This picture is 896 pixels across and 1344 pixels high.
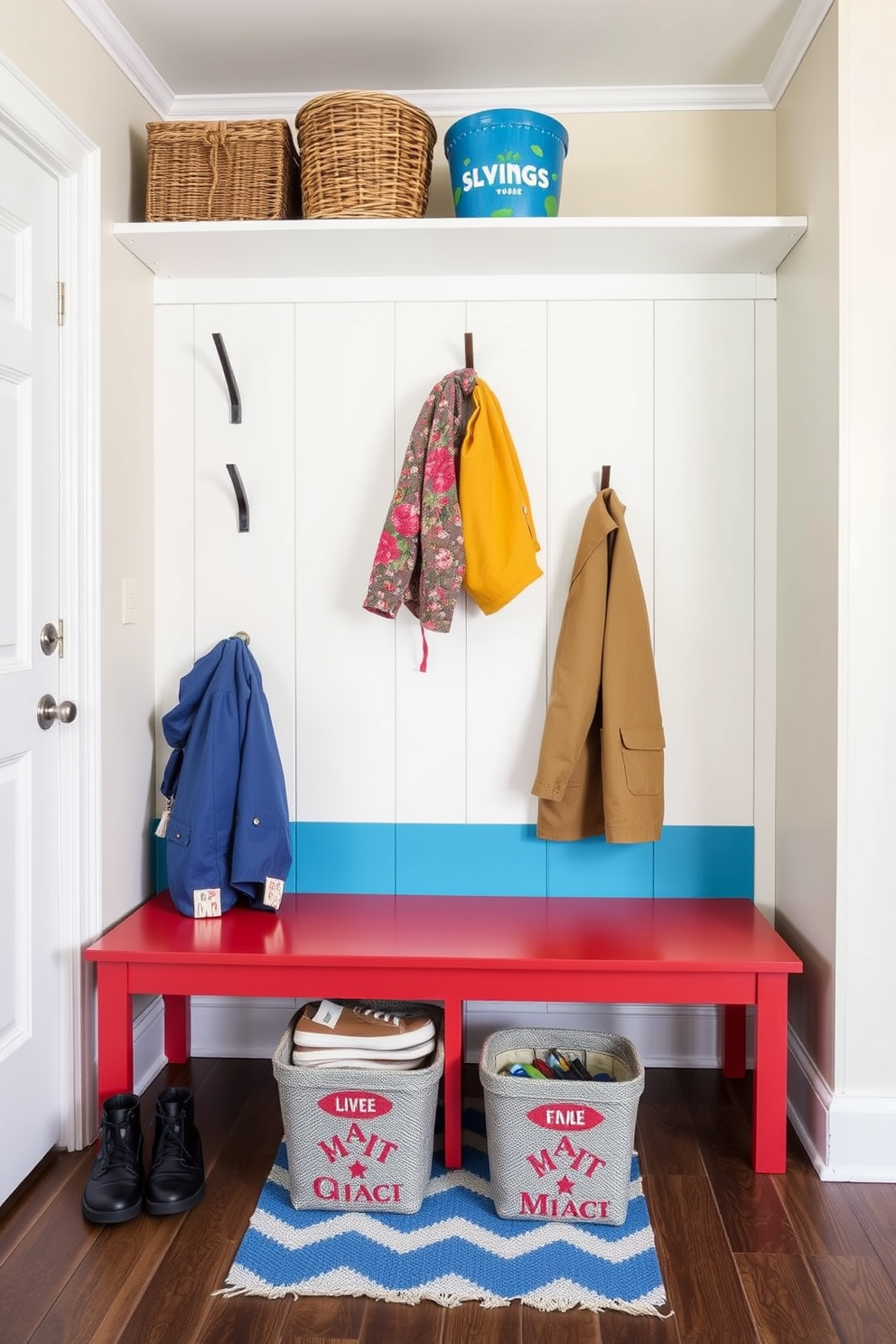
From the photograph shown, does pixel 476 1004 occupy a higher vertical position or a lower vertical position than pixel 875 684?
lower

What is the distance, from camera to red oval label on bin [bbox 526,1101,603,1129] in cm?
189

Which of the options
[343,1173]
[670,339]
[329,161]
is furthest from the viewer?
[670,339]

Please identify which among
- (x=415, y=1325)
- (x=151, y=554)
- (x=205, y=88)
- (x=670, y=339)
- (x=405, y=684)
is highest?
(x=205, y=88)

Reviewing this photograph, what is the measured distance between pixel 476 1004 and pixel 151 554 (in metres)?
1.42

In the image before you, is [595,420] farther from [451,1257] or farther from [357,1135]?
[451,1257]

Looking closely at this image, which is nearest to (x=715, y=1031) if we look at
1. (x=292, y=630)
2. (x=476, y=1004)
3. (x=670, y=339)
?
(x=476, y=1004)

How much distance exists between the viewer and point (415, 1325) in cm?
165

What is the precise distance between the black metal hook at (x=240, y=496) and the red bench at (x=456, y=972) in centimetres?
99

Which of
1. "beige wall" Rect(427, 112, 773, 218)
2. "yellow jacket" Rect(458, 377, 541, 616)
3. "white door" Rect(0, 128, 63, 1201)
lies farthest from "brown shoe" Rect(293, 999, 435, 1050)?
"beige wall" Rect(427, 112, 773, 218)

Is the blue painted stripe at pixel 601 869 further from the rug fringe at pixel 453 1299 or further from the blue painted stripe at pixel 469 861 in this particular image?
the rug fringe at pixel 453 1299

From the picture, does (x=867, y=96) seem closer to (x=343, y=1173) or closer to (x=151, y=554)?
(x=151, y=554)

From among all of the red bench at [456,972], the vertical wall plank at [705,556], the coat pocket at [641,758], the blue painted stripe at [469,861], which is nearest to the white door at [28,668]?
the red bench at [456,972]

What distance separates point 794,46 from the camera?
7.39 ft

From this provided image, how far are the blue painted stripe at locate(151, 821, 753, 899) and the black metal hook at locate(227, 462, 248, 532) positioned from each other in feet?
2.67
